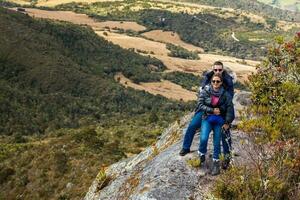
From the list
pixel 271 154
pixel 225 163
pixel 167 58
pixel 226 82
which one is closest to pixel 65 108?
pixel 167 58

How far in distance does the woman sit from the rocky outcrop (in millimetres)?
625

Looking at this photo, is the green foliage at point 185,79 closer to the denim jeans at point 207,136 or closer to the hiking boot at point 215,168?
the denim jeans at point 207,136

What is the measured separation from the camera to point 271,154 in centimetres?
1182

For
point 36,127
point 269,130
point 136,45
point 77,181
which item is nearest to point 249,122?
point 269,130

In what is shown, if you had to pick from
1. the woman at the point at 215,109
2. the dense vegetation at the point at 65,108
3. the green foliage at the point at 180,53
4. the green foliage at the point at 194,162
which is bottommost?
the green foliage at the point at 180,53

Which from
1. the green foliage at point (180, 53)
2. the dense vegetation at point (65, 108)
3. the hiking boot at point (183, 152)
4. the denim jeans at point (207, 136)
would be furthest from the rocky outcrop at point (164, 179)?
the green foliage at point (180, 53)

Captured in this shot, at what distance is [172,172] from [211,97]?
2.22 m

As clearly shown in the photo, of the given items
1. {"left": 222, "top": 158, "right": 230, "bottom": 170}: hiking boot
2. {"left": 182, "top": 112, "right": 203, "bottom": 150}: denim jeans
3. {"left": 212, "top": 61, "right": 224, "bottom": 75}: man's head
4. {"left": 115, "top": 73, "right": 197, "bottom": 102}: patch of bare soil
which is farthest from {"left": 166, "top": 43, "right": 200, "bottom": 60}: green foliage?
{"left": 222, "top": 158, "right": 230, "bottom": 170}: hiking boot

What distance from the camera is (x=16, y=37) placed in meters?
114

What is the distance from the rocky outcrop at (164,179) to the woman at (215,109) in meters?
0.62

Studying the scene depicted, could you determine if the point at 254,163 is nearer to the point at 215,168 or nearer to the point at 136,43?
the point at 215,168

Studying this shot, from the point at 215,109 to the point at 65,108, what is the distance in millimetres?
87451

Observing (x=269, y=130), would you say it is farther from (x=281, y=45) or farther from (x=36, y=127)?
(x=36, y=127)

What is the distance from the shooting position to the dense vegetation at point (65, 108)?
4478 centimetres
